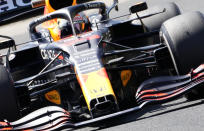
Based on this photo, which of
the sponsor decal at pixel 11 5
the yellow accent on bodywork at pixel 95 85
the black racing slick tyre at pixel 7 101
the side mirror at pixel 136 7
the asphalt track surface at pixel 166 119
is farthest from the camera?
the sponsor decal at pixel 11 5

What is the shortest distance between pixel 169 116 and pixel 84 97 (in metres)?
1.19

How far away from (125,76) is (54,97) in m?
0.99

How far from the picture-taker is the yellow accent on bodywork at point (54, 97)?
6.22 meters

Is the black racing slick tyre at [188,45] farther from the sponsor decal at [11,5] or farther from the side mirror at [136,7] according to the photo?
the sponsor decal at [11,5]

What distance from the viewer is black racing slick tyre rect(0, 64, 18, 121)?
18.0 ft

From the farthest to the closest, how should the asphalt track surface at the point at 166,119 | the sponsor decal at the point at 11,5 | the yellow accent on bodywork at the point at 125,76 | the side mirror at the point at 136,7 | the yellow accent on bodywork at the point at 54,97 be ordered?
the sponsor decal at the point at 11,5, the side mirror at the point at 136,7, the yellow accent on bodywork at the point at 54,97, the yellow accent on bodywork at the point at 125,76, the asphalt track surface at the point at 166,119

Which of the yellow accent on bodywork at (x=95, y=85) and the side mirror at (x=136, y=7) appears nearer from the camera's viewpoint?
the yellow accent on bodywork at (x=95, y=85)

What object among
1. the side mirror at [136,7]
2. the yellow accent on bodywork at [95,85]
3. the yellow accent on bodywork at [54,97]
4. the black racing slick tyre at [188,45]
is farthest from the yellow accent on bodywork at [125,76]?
the side mirror at [136,7]

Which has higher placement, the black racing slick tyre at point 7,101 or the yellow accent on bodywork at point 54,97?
the black racing slick tyre at point 7,101

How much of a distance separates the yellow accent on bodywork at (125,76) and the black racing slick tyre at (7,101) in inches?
56.6

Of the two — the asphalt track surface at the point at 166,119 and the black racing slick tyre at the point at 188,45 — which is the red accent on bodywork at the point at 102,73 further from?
the black racing slick tyre at the point at 188,45

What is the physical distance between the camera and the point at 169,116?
5.02 metres

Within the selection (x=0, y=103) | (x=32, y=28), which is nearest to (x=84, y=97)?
(x=0, y=103)

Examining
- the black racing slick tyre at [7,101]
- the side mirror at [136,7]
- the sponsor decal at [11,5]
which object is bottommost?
the sponsor decal at [11,5]
